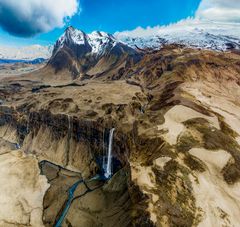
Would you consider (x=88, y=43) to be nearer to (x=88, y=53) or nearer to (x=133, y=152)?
(x=88, y=53)

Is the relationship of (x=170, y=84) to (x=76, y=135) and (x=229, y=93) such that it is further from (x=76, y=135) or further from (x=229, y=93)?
(x=76, y=135)

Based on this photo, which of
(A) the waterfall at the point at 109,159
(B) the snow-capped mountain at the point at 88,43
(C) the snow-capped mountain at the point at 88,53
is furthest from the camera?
(B) the snow-capped mountain at the point at 88,43

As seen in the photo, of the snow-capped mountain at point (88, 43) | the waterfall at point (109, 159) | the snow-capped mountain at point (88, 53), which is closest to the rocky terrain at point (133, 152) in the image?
the waterfall at point (109, 159)

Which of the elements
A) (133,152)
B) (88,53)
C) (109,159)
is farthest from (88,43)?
(133,152)

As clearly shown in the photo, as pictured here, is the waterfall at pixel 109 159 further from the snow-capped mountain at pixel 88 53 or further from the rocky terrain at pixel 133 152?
the snow-capped mountain at pixel 88 53

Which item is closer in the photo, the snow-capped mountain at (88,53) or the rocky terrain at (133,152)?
the rocky terrain at (133,152)

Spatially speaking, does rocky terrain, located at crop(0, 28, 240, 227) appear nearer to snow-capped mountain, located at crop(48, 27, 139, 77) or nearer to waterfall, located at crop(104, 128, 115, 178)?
waterfall, located at crop(104, 128, 115, 178)

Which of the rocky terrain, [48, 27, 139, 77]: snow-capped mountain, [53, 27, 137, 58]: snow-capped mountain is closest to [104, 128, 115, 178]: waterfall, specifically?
the rocky terrain

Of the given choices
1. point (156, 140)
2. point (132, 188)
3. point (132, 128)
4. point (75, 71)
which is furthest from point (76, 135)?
point (75, 71)
